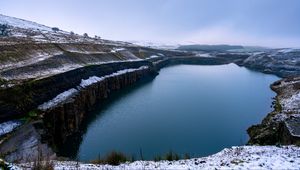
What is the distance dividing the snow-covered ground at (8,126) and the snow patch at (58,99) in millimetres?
5650

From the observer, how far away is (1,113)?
100ft

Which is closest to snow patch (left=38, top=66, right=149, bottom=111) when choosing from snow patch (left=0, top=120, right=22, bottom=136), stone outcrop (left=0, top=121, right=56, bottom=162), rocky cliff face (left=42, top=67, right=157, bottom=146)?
rocky cliff face (left=42, top=67, right=157, bottom=146)

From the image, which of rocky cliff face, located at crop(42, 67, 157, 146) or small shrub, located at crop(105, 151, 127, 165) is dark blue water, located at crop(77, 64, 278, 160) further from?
small shrub, located at crop(105, 151, 127, 165)

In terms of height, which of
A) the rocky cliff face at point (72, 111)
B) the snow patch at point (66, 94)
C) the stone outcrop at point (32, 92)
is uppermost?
the stone outcrop at point (32, 92)

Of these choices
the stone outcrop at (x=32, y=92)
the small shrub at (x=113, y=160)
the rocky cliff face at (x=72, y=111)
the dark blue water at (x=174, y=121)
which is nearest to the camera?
the small shrub at (x=113, y=160)

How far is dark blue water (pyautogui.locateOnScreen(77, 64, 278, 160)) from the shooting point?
3722cm

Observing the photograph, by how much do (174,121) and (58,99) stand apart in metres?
16.3

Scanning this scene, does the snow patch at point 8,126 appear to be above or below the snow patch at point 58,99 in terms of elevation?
below

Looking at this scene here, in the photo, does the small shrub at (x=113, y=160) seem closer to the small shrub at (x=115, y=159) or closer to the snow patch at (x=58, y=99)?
the small shrub at (x=115, y=159)

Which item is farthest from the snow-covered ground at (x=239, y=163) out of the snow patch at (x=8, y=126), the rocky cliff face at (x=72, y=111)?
the rocky cliff face at (x=72, y=111)

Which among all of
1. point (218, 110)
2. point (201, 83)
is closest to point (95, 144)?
point (218, 110)

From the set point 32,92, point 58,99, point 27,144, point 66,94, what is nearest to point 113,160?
point 27,144

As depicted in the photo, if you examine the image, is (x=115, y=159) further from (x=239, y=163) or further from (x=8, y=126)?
(x=8, y=126)

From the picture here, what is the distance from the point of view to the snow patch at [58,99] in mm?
37372
